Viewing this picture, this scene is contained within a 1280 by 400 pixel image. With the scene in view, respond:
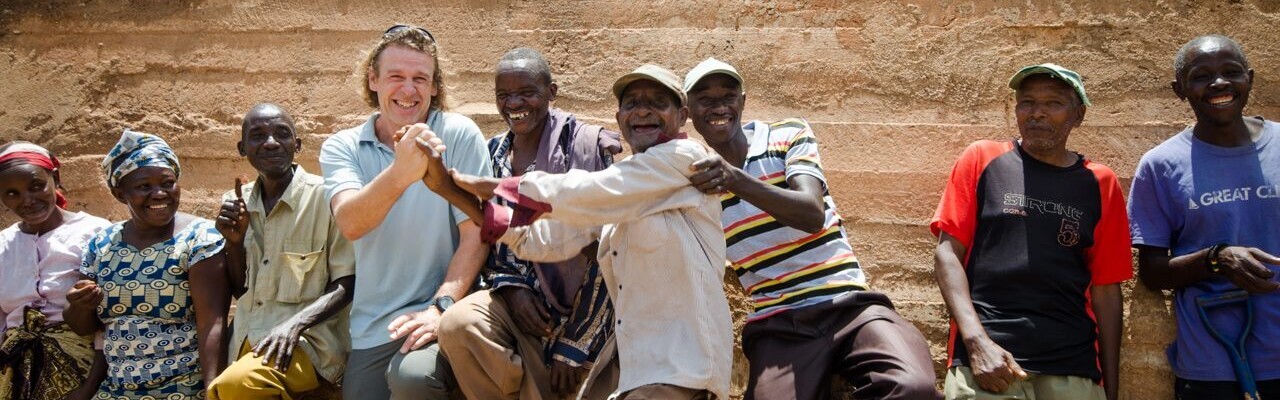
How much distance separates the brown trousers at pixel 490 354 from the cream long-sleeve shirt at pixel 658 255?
49 cm

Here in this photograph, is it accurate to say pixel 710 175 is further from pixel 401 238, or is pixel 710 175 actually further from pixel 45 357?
pixel 45 357

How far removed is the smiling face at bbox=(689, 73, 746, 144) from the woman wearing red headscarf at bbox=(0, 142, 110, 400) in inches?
99.9

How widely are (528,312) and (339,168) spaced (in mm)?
878

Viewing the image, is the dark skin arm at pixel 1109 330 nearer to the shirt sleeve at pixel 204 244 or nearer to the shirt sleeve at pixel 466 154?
the shirt sleeve at pixel 466 154

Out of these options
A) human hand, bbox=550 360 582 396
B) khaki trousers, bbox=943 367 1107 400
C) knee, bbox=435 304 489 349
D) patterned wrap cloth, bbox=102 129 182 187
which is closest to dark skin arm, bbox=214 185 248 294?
patterned wrap cloth, bbox=102 129 182 187

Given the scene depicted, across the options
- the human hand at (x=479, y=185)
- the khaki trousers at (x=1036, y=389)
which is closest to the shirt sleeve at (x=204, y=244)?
the human hand at (x=479, y=185)

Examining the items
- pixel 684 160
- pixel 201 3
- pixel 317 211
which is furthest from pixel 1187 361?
pixel 201 3

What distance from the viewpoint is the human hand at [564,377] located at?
3807 millimetres

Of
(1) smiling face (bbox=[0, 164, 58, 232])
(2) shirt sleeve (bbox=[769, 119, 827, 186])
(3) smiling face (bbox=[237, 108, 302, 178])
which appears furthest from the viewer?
(1) smiling face (bbox=[0, 164, 58, 232])

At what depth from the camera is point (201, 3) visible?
549 centimetres

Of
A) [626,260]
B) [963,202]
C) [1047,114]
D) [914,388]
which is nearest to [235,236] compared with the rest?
[626,260]

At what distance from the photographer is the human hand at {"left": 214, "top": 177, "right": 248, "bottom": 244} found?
4.28 m

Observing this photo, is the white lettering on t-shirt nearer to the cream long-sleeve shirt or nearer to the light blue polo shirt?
the cream long-sleeve shirt

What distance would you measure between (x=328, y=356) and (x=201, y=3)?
223cm
